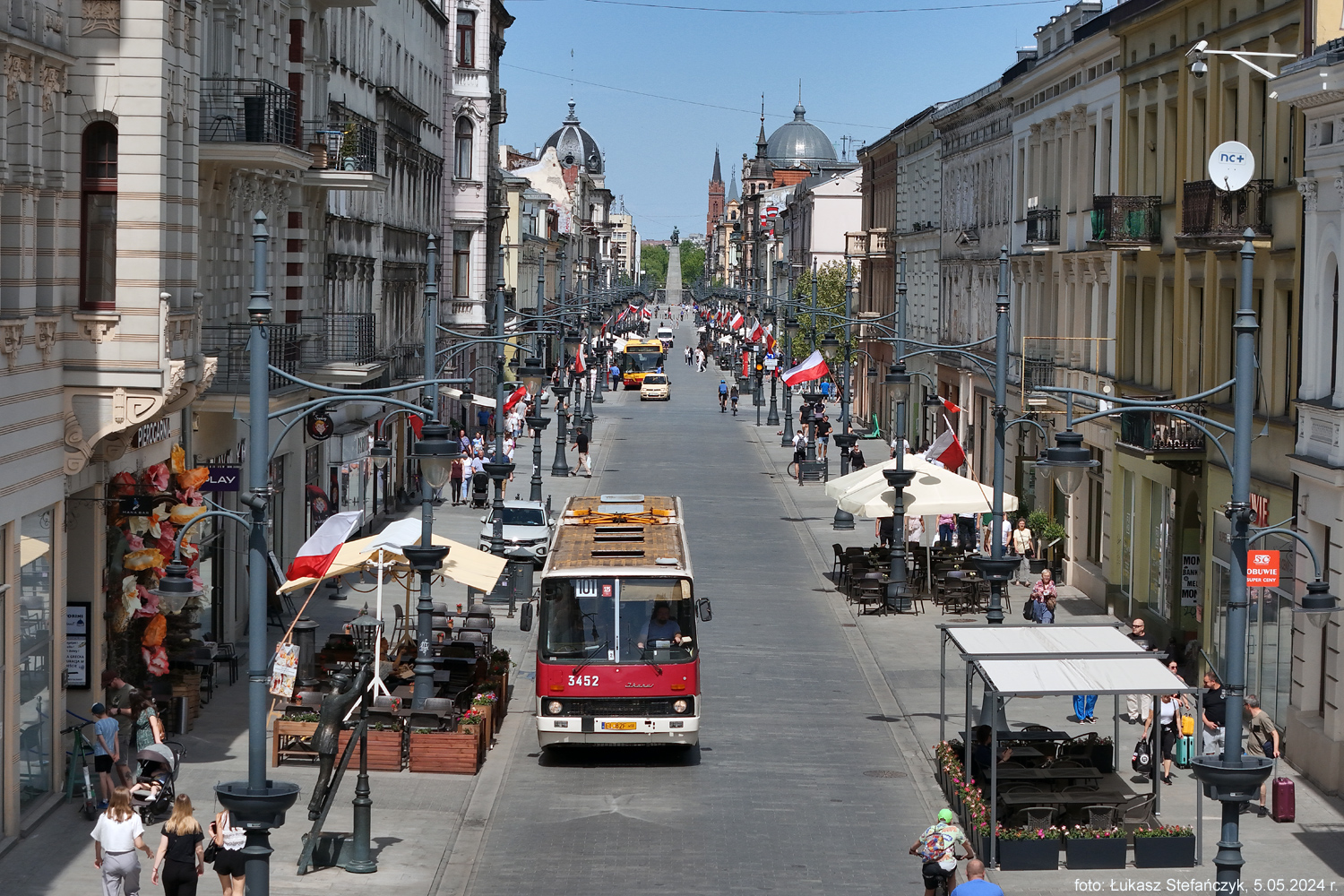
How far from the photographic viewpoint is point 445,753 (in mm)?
24109

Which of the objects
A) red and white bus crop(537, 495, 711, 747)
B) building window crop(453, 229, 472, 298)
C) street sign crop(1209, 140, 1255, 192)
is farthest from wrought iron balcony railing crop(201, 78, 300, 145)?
building window crop(453, 229, 472, 298)

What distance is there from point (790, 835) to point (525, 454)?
163 feet

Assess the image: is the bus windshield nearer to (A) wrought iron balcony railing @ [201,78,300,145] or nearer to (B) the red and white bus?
(B) the red and white bus

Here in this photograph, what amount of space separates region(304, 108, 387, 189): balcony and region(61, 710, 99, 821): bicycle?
596 inches

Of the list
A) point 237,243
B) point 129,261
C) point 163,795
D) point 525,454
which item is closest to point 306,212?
point 237,243

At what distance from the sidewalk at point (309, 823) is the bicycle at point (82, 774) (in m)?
0.17

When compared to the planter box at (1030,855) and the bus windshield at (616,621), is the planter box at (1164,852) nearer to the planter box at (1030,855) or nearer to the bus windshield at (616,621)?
the planter box at (1030,855)

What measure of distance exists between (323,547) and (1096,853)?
11.3 meters

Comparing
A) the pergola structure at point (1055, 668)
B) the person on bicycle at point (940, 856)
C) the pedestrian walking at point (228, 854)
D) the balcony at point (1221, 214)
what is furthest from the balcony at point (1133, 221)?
the pedestrian walking at point (228, 854)

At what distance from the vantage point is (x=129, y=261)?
22.2 metres

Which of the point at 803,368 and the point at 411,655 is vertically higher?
the point at 803,368

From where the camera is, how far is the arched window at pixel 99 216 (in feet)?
73.3

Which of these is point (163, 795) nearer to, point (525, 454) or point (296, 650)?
point (296, 650)

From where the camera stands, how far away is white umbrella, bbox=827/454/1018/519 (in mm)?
38438
